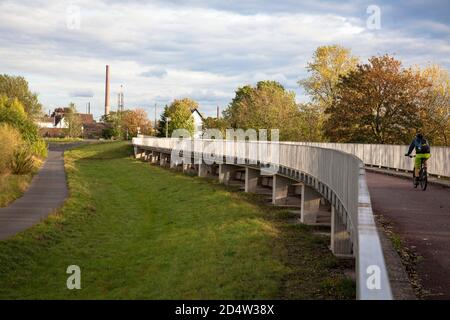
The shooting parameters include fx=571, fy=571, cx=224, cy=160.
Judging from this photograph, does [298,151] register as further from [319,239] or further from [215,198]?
[215,198]

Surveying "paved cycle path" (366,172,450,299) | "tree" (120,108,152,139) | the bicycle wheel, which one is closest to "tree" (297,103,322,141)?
"paved cycle path" (366,172,450,299)

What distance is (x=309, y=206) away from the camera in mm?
17906

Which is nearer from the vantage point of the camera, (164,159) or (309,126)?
(164,159)

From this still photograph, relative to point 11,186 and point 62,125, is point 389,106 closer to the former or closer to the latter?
point 11,186

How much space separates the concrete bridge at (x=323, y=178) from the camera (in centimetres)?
500

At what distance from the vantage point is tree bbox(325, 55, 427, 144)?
4375 cm

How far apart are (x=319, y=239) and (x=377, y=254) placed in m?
10.5

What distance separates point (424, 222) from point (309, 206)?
20.4 feet

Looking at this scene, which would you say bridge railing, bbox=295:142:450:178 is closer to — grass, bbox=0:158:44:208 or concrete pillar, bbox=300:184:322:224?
concrete pillar, bbox=300:184:322:224

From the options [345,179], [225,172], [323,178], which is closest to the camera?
[345,179]

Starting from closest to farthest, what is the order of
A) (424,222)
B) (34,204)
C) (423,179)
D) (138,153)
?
(424,222), (423,179), (34,204), (138,153)

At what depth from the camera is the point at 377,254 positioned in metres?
4.73

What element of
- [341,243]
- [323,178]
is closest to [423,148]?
[323,178]
